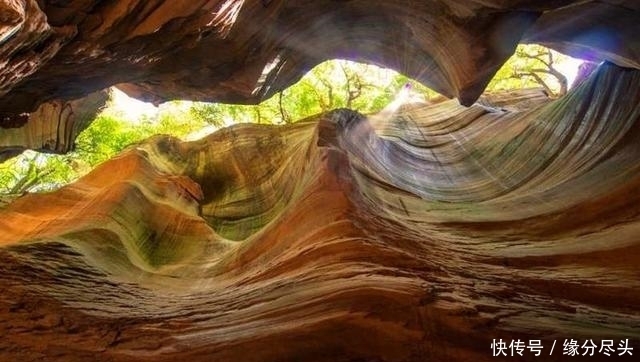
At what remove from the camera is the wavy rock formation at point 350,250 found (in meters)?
3.30

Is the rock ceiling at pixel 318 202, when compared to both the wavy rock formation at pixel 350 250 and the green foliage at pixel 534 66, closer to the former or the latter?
the wavy rock formation at pixel 350 250

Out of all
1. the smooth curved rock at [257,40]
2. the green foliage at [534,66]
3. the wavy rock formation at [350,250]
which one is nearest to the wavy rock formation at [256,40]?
the smooth curved rock at [257,40]

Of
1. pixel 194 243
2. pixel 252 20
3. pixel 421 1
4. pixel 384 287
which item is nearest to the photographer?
pixel 384 287

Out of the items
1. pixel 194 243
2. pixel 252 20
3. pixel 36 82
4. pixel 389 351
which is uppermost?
pixel 252 20

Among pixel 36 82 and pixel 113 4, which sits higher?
pixel 113 4

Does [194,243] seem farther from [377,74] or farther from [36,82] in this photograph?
[377,74]

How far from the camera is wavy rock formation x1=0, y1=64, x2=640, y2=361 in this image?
3303 mm

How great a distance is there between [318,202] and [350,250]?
4.09ft

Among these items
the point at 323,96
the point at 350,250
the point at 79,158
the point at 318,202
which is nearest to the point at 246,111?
the point at 323,96

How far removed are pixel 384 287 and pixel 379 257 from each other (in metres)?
0.76

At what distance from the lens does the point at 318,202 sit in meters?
5.60

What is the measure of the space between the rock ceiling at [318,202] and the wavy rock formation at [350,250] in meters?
0.03

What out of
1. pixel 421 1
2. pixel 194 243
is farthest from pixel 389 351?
pixel 421 1

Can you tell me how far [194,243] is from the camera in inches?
301
